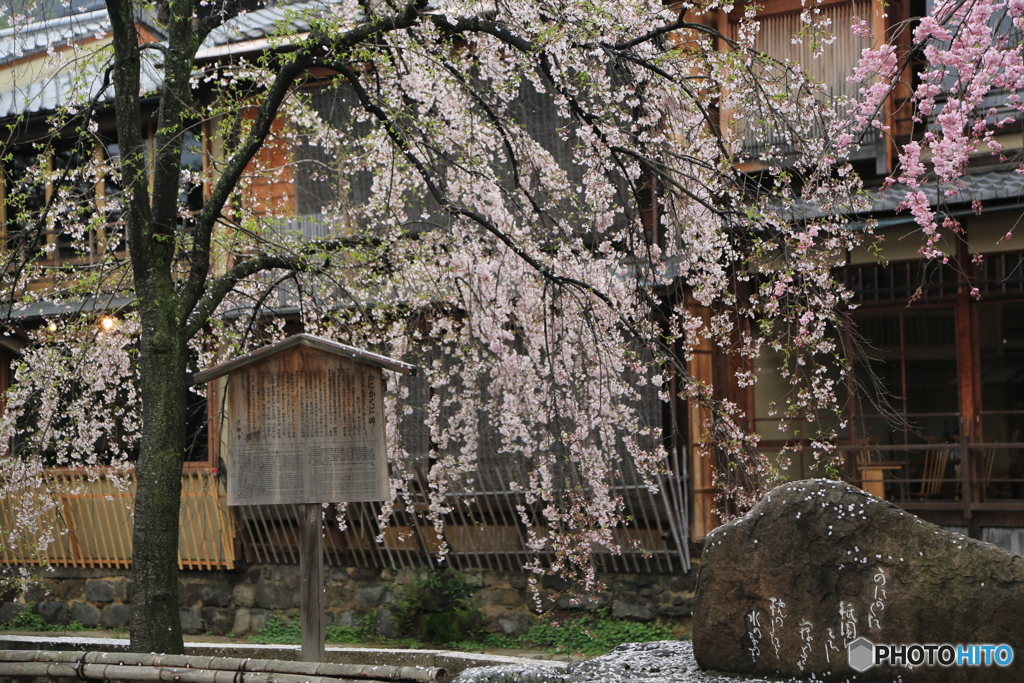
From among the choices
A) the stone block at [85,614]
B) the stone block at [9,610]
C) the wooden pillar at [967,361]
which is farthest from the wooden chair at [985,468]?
the stone block at [9,610]

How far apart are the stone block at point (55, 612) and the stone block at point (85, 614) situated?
0.36 ft

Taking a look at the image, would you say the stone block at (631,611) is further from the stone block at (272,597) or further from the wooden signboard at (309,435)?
the wooden signboard at (309,435)

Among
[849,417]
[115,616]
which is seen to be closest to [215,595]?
[115,616]

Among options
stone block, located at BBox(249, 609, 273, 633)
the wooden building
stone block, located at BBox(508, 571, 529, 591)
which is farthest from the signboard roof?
stone block, located at BBox(249, 609, 273, 633)

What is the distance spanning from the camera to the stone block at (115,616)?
1404cm

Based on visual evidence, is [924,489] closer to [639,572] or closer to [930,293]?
[930,293]

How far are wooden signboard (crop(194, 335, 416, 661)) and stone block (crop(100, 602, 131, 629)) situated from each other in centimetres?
810

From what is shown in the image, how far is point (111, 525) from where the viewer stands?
14.0 meters

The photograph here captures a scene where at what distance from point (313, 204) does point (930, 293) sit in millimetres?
8275

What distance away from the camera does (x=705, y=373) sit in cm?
1180

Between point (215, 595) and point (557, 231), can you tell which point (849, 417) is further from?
point (215, 595)

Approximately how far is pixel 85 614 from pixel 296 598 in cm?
352

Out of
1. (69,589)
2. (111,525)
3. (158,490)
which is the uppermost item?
(158,490)

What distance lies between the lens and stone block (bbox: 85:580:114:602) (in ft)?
46.6
